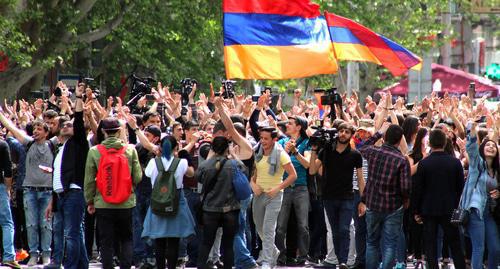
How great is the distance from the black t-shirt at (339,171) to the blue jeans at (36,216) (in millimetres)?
3383

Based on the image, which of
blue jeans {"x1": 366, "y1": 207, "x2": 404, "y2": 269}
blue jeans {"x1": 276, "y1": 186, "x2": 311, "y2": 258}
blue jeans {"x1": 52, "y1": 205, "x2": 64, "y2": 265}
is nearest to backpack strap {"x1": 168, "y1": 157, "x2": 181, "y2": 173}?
blue jeans {"x1": 52, "y1": 205, "x2": 64, "y2": 265}

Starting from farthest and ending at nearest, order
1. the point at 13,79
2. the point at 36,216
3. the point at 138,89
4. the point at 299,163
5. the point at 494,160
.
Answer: the point at 13,79, the point at 138,89, the point at 299,163, the point at 36,216, the point at 494,160

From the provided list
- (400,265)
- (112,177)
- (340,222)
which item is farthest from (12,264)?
(400,265)

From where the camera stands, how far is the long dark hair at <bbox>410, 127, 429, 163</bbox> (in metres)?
16.4

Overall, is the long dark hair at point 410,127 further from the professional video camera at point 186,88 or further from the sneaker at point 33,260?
the professional video camera at point 186,88

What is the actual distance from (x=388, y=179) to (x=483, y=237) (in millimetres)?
1198

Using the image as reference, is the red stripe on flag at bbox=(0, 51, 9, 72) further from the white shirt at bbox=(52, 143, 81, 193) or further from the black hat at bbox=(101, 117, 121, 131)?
the black hat at bbox=(101, 117, 121, 131)

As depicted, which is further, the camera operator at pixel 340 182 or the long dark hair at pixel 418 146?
the camera operator at pixel 340 182

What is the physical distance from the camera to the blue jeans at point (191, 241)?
16.6 metres

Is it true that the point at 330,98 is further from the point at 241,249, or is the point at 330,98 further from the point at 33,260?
the point at 33,260

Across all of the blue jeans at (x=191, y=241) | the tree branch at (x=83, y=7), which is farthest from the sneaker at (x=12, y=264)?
the tree branch at (x=83, y=7)

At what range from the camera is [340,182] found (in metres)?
16.7

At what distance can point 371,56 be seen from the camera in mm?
20547

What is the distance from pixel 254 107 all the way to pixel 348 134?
2.01 metres
